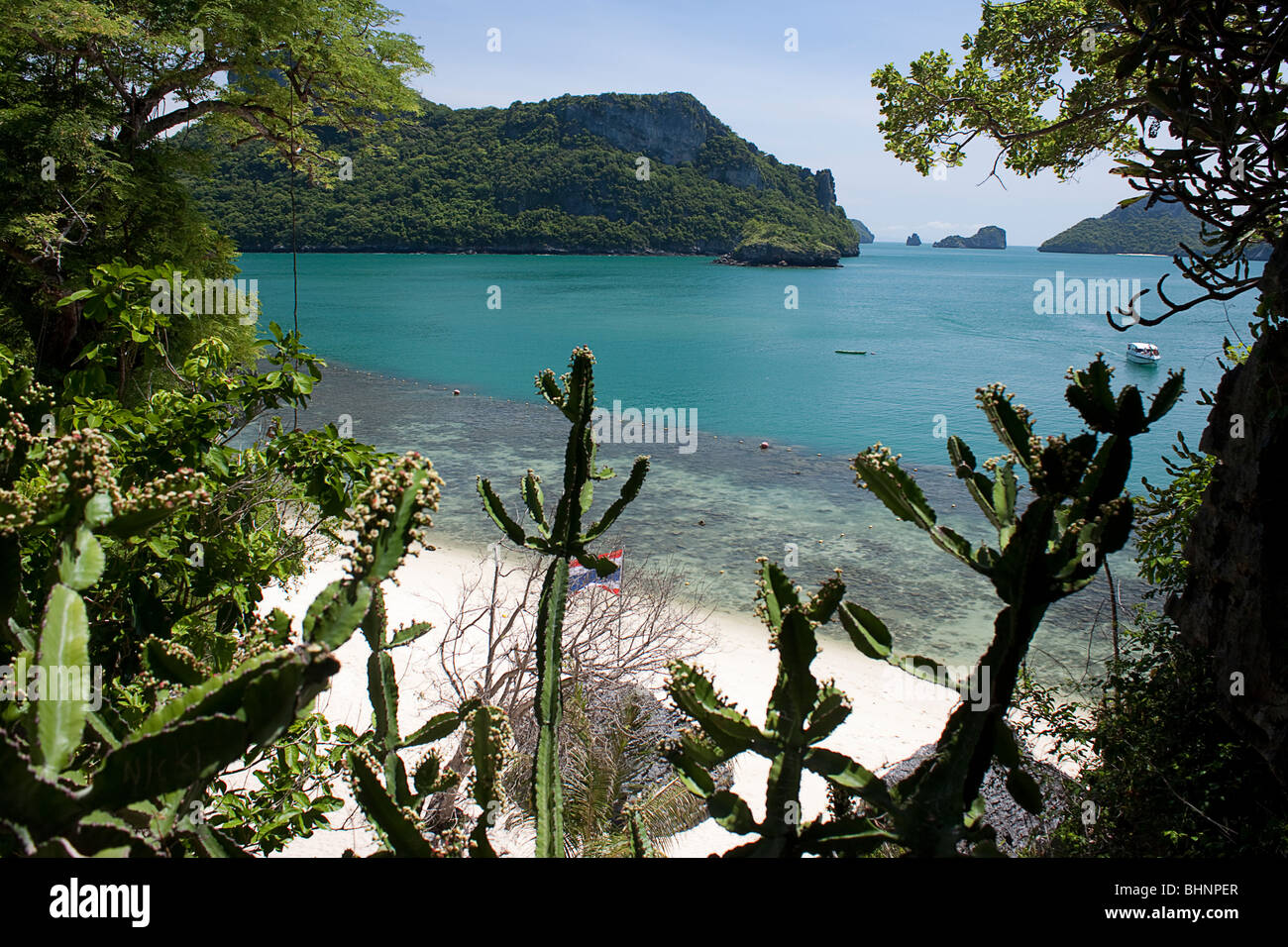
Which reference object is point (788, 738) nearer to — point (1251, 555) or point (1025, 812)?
point (1251, 555)

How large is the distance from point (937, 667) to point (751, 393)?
4013cm

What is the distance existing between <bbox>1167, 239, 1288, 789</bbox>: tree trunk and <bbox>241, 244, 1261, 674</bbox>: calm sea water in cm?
200

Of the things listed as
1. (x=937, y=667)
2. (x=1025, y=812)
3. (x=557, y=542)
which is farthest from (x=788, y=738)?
(x=1025, y=812)

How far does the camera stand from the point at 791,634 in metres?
2.23

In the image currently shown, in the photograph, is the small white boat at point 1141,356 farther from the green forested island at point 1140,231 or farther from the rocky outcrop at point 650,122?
the rocky outcrop at point 650,122

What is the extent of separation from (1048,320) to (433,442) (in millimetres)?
63232

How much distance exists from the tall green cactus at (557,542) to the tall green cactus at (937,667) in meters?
0.41

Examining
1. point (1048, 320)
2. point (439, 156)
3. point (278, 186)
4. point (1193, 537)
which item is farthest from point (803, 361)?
point (439, 156)

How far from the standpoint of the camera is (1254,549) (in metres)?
4.96

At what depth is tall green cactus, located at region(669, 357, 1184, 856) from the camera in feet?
7.01

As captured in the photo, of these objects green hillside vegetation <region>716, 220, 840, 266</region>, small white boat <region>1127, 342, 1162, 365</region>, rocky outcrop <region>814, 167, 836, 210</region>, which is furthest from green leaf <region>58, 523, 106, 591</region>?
rocky outcrop <region>814, 167, 836, 210</region>

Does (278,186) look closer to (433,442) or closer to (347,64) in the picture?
(433,442)

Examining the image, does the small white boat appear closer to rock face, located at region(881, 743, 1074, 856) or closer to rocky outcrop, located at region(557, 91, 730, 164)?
rock face, located at region(881, 743, 1074, 856)

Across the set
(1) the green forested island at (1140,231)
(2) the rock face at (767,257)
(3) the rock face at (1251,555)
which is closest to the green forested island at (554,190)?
(2) the rock face at (767,257)
